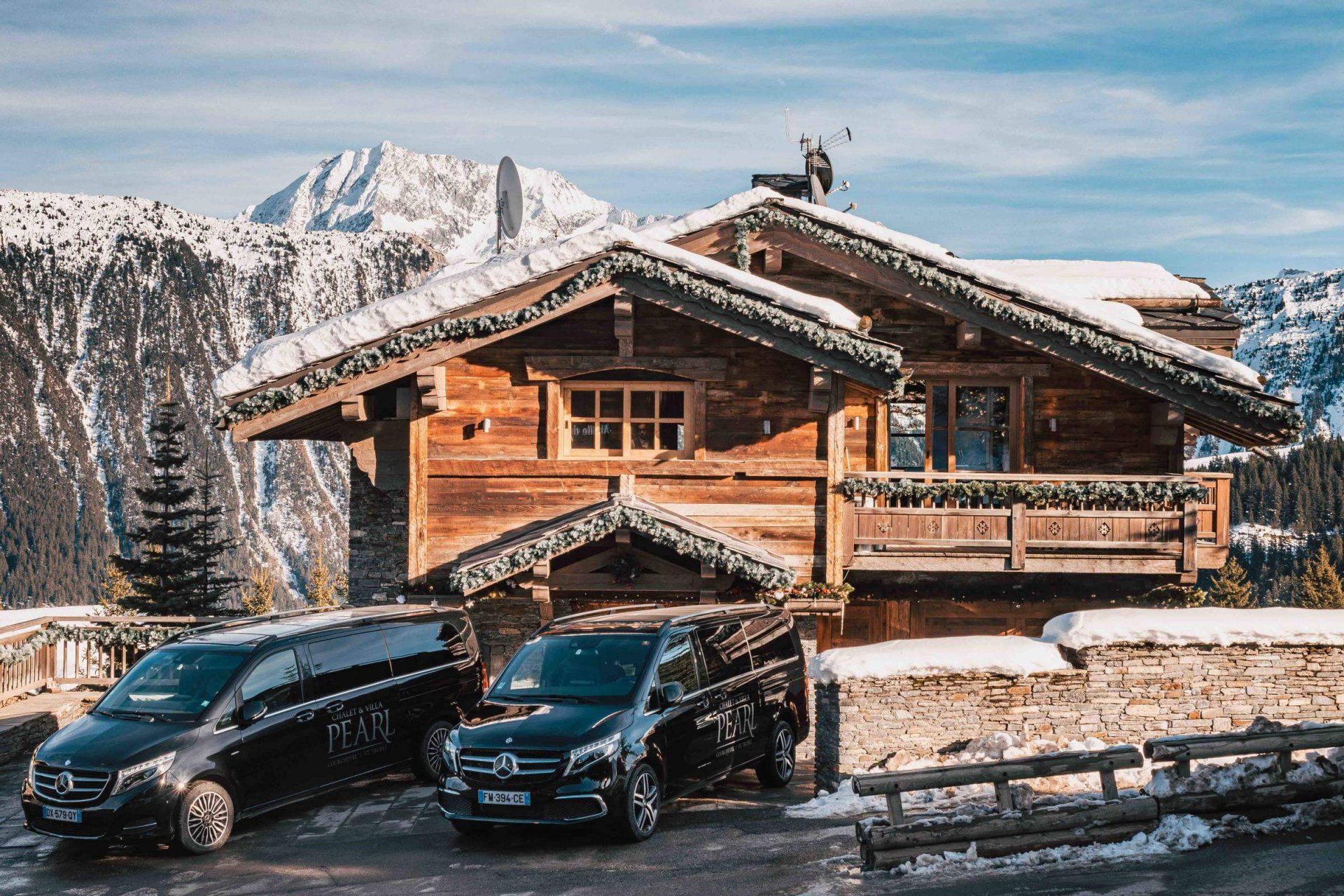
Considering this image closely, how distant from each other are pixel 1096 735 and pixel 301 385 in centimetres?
1115

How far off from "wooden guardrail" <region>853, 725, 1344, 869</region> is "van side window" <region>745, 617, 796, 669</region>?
341cm

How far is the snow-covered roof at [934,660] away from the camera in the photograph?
13828 millimetres

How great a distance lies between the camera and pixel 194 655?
1317cm

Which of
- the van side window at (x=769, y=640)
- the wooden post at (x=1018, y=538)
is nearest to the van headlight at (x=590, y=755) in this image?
the van side window at (x=769, y=640)

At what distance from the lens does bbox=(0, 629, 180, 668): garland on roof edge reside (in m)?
19.7

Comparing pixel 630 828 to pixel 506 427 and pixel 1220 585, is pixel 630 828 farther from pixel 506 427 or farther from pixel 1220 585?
pixel 1220 585

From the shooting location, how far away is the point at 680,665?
1262 centimetres

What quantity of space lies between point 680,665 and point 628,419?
22.6 ft

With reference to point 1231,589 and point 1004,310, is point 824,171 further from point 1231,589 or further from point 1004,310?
point 1231,589

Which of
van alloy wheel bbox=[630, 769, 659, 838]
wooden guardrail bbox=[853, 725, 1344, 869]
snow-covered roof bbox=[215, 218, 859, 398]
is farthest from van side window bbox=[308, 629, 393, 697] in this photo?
wooden guardrail bbox=[853, 725, 1344, 869]

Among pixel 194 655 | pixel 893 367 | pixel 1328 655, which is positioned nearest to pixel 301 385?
pixel 194 655

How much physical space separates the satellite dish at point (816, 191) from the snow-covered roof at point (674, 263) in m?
6.10

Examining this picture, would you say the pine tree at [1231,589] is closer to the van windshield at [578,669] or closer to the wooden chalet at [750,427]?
the wooden chalet at [750,427]

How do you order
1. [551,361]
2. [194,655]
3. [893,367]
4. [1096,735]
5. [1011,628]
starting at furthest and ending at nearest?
[1011,628] < [551,361] < [893,367] < [1096,735] < [194,655]
